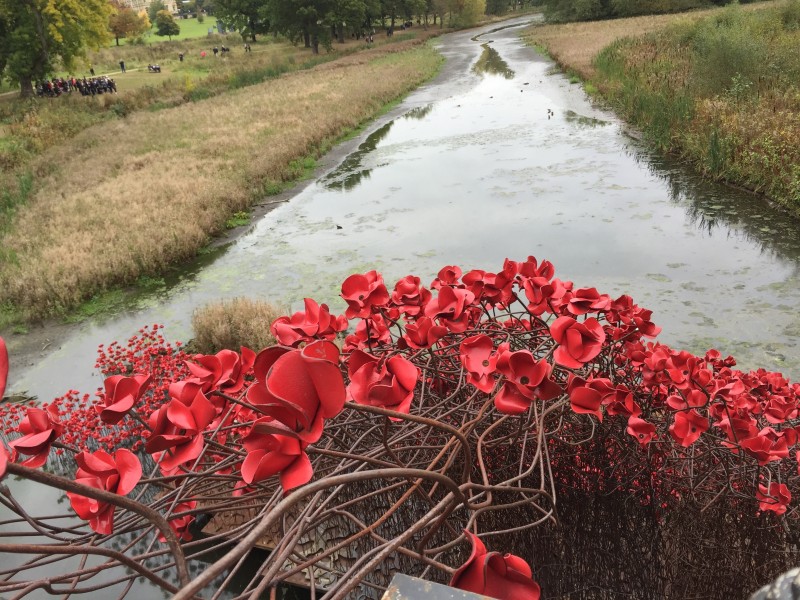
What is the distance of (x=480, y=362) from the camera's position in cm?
122

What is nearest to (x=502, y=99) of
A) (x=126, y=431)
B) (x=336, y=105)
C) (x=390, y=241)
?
(x=336, y=105)

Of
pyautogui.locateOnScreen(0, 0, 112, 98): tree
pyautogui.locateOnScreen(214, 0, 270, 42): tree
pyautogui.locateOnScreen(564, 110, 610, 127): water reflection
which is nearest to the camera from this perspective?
pyautogui.locateOnScreen(564, 110, 610, 127): water reflection

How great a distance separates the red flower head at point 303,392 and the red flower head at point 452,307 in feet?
2.97

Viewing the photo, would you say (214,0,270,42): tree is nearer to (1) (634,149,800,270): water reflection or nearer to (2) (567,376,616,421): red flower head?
(1) (634,149,800,270): water reflection

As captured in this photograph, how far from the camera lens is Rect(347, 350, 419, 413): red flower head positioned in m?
0.92

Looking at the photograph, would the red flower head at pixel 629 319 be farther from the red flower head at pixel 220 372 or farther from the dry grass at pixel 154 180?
the dry grass at pixel 154 180

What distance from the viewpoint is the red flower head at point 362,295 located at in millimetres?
1771

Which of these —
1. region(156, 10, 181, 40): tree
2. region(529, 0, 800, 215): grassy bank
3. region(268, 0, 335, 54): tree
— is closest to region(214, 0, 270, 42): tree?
region(268, 0, 335, 54): tree

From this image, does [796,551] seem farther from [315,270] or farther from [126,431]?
[315,270]

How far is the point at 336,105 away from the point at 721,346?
15630 millimetres

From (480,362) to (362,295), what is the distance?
654 millimetres

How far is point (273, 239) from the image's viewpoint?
8641 mm

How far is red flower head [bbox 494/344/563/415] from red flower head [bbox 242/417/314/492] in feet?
1.50

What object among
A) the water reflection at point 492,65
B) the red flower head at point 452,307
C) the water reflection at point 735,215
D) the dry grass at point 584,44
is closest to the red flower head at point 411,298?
the red flower head at point 452,307
